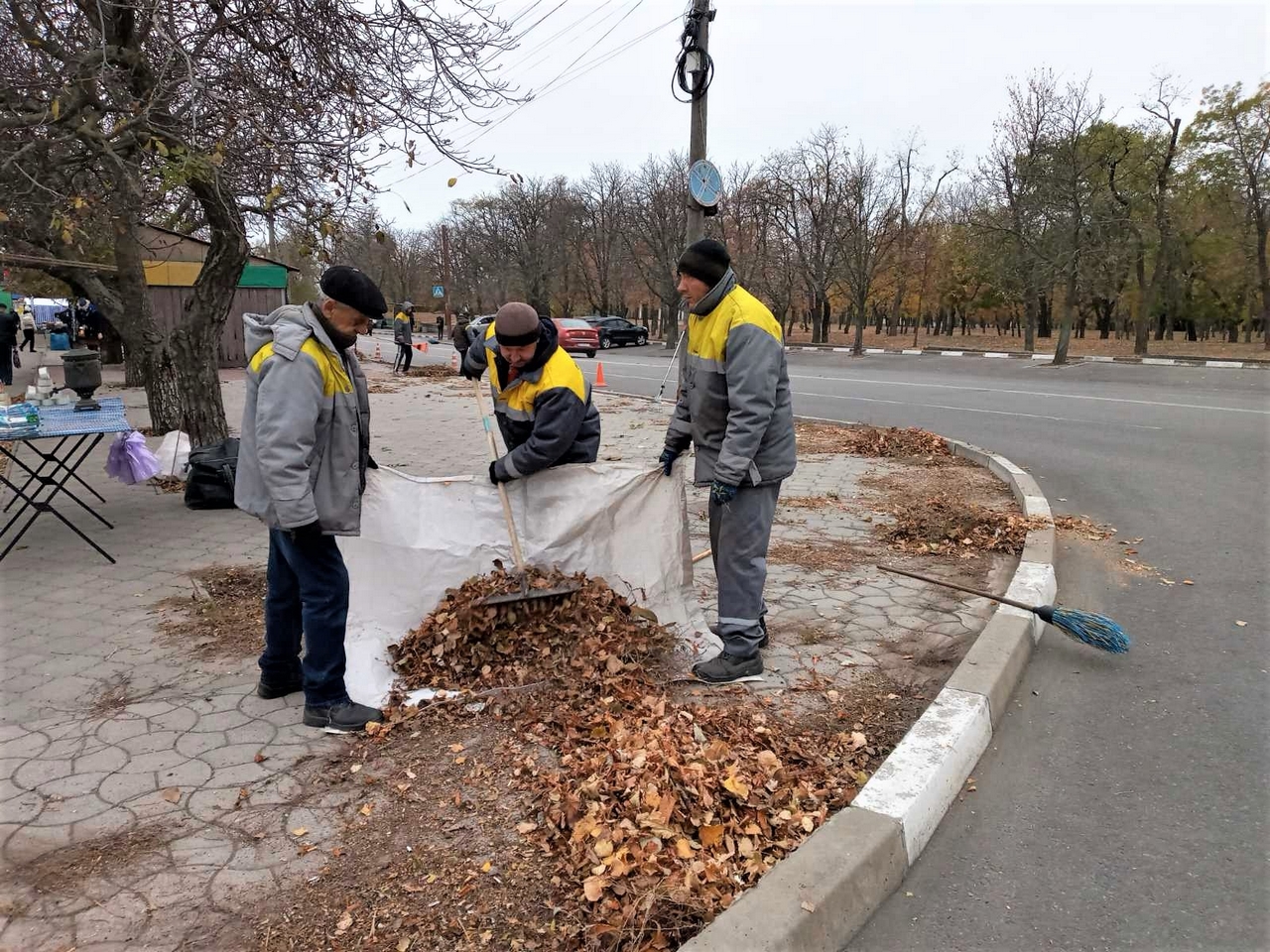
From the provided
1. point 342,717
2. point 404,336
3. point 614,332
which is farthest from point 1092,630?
point 614,332

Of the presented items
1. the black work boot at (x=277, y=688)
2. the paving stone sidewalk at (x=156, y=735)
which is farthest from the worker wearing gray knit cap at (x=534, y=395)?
the paving stone sidewalk at (x=156, y=735)

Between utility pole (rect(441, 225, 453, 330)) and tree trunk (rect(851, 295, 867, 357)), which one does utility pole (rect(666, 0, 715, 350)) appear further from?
utility pole (rect(441, 225, 453, 330))

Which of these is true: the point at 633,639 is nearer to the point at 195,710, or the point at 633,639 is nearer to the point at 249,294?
the point at 195,710

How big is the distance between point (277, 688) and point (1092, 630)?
3.79 m

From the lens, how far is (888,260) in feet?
130

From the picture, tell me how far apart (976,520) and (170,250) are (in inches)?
788

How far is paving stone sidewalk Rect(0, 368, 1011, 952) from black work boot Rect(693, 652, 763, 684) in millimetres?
106

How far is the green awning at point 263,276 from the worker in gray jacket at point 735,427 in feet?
68.3

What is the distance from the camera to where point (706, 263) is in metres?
3.51

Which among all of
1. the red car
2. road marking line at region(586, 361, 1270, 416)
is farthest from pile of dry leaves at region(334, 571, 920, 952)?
the red car

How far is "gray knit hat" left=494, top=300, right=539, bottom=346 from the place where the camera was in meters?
3.61

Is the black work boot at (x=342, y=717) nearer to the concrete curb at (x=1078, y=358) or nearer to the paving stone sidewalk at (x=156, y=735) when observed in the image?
the paving stone sidewalk at (x=156, y=735)

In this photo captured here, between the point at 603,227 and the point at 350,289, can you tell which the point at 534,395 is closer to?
the point at 350,289

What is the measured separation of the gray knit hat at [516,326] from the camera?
11.8 feet
